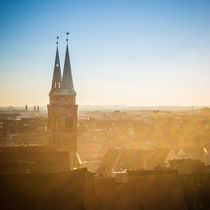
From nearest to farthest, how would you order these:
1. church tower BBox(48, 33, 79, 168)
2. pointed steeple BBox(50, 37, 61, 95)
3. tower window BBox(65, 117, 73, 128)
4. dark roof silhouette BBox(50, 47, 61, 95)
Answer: church tower BBox(48, 33, 79, 168), tower window BBox(65, 117, 73, 128), pointed steeple BBox(50, 37, 61, 95), dark roof silhouette BBox(50, 47, 61, 95)

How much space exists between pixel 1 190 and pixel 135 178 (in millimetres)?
10488

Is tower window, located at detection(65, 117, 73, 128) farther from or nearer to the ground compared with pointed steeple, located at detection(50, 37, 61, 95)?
nearer to the ground

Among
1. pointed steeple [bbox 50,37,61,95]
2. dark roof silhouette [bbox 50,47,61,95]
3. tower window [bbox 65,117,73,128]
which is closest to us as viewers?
tower window [bbox 65,117,73,128]

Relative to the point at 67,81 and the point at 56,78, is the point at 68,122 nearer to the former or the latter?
the point at 67,81

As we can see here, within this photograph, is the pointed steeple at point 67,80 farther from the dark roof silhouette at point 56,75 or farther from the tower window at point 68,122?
the tower window at point 68,122

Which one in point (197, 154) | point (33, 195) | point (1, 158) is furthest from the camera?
point (197, 154)

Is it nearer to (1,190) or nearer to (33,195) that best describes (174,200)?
(33,195)

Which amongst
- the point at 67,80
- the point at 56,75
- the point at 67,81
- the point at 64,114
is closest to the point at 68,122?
the point at 64,114

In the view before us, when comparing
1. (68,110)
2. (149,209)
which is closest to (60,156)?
(68,110)

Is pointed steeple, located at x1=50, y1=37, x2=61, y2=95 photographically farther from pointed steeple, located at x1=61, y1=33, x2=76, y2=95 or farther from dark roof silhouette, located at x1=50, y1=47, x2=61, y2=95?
pointed steeple, located at x1=61, y1=33, x2=76, y2=95

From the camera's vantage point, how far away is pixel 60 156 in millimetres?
35625

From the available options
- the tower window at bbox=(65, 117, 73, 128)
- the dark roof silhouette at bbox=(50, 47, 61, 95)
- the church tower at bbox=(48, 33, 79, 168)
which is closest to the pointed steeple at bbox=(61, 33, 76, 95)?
the church tower at bbox=(48, 33, 79, 168)

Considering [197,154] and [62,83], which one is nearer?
[62,83]

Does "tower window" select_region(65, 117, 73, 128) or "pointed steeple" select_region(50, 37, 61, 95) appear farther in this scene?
"pointed steeple" select_region(50, 37, 61, 95)
